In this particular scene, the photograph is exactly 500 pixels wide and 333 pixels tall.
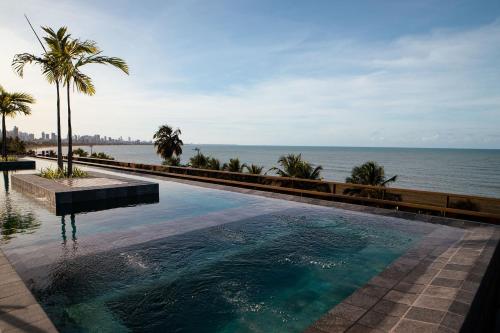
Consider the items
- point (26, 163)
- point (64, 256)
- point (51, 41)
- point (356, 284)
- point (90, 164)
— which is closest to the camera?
point (356, 284)

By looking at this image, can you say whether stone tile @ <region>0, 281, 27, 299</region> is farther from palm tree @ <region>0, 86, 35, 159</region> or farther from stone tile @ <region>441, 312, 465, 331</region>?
palm tree @ <region>0, 86, 35, 159</region>

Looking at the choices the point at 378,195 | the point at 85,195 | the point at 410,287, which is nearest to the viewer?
the point at 410,287

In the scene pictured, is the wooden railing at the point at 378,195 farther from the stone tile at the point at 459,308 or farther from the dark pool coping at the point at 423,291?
the stone tile at the point at 459,308

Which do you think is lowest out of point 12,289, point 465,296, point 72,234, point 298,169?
point 72,234

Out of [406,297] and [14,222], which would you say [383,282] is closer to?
[406,297]

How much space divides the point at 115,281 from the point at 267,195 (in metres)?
9.18

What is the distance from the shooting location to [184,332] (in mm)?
3996

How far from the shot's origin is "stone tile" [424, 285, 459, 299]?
458 cm

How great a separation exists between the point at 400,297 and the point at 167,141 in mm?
37678

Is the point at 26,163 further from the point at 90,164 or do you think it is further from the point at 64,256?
the point at 64,256

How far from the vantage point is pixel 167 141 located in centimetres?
3956

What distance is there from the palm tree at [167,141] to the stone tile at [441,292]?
36972 mm

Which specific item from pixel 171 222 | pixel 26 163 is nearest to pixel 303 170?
pixel 171 222

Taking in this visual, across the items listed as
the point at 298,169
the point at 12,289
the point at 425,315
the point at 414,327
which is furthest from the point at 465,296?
the point at 298,169
